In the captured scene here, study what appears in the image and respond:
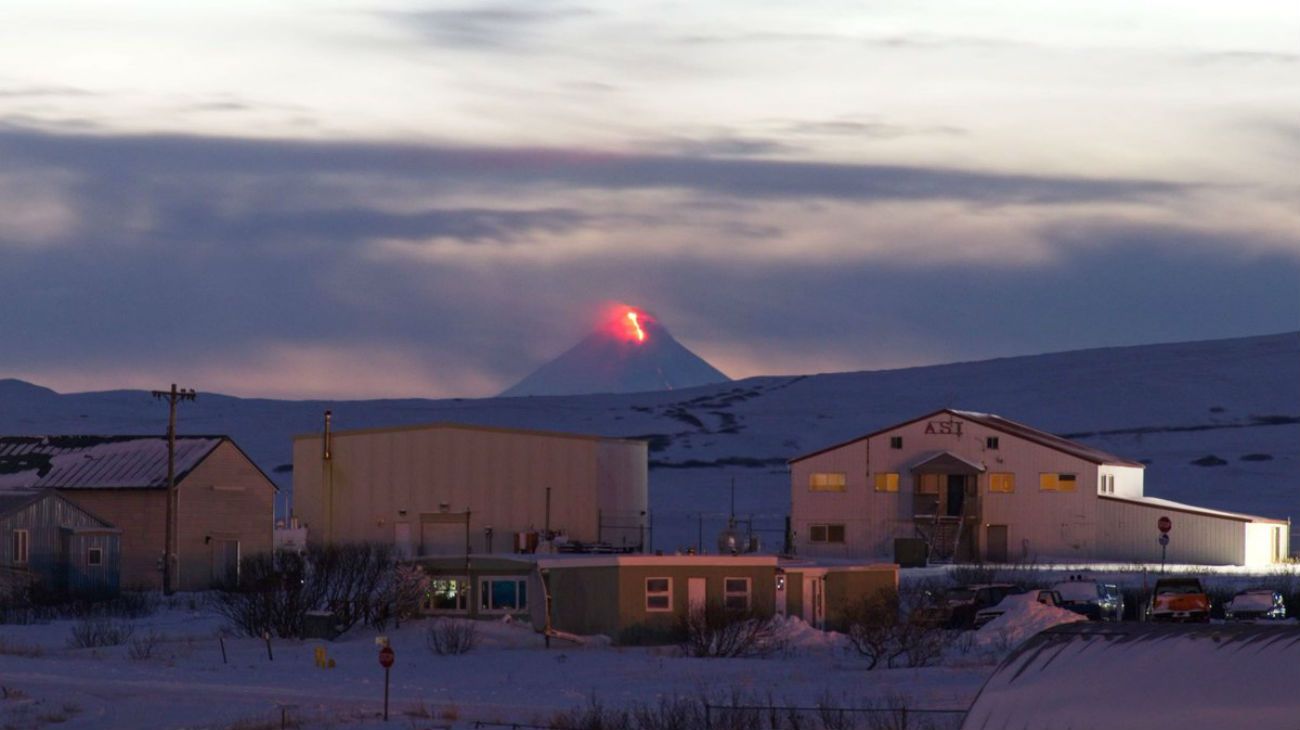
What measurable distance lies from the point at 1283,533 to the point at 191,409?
110494 mm

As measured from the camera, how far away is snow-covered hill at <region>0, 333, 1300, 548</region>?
4067 inches

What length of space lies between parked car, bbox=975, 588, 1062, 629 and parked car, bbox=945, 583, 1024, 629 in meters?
0.28

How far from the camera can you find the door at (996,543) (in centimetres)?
6819

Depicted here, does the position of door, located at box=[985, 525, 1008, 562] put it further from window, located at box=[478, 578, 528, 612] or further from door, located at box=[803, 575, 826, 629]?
window, located at box=[478, 578, 528, 612]

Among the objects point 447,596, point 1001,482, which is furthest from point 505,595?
point 1001,482

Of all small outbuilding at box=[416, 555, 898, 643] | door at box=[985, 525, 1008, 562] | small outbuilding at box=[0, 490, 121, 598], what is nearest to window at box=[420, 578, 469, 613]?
small outbuilding at box=[416, 555, 898, 643]

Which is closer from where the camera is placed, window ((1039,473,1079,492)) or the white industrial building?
the white industrial building

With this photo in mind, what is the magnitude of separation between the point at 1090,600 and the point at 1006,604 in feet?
10.8

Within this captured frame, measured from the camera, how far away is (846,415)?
140 m

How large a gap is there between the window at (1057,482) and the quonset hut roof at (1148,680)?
1983 inches

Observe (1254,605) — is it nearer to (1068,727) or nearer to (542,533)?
(542,533)

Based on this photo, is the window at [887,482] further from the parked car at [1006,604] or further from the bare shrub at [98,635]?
the bare shrub at [98,635]

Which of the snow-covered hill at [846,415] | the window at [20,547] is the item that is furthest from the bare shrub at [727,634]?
the snow-covered hill at [846,415]

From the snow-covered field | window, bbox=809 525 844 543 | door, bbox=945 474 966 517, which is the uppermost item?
door, bbox=945 474 966 517
